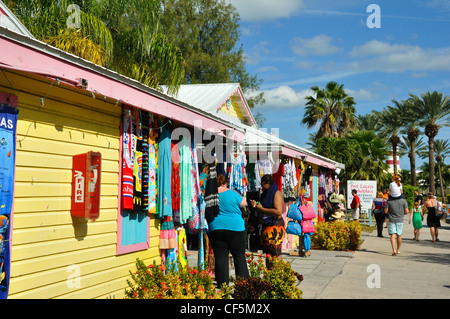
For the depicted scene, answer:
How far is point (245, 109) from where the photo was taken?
20.3m

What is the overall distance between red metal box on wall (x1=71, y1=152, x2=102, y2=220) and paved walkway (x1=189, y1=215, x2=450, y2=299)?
3.68 meters

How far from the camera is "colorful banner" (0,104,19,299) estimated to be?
13.5 ft

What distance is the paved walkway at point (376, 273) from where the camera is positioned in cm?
779

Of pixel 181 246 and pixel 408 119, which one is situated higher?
pixel 408 119

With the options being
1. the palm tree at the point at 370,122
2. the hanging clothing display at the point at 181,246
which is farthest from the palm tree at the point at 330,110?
the hanging clothing display at the point at 181,246

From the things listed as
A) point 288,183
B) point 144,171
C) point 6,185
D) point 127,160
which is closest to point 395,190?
point 288,183

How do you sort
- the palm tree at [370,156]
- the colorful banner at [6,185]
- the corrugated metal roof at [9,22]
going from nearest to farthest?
1. the colorful banner at [6,185]
2. the corrugated metal roof at [9,22]
3. the palm tree at [370,156]

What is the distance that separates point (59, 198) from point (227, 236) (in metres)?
2.64

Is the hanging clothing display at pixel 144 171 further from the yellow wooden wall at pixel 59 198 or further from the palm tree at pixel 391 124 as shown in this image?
the palm tree at pixel 391 124

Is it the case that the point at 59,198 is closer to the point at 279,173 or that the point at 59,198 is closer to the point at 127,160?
the point at 127,160

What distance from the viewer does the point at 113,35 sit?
17.0m

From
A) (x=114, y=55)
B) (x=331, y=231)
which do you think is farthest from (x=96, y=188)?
(x=114, y=55)

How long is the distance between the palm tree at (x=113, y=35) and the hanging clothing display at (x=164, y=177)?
6181 mm
